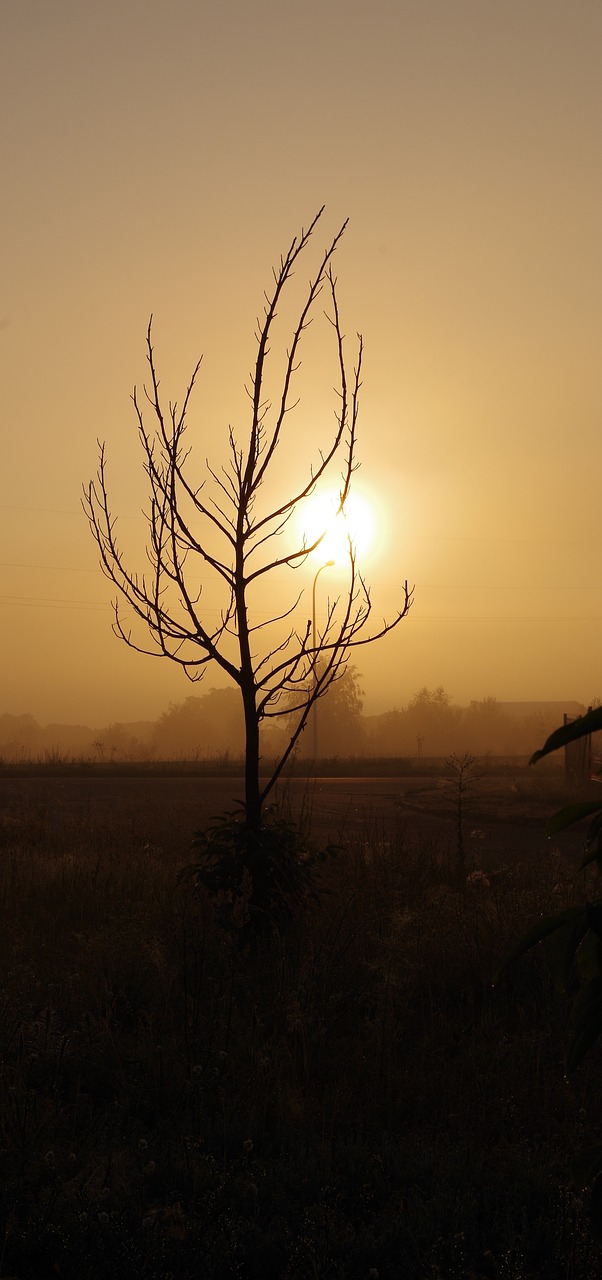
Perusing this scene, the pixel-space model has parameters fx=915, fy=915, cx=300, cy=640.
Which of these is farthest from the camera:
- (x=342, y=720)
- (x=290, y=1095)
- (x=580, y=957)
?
(x=342, y=720)

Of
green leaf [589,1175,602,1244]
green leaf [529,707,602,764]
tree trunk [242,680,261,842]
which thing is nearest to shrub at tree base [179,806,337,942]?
tree trunk [242,680,261,842]

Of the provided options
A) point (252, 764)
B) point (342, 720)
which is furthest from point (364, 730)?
point (252, 764)

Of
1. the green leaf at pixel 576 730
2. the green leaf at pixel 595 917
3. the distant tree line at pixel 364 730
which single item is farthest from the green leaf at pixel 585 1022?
Result: the distant tree line at pixel 364 730

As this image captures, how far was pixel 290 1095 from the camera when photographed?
13.5ft

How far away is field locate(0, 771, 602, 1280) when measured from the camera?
10.4 ft

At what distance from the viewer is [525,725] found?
104 metres

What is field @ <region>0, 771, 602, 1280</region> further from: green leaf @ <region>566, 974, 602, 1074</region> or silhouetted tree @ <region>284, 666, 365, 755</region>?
silhouetted tree @ <region>284, 666, 365, 755</region>

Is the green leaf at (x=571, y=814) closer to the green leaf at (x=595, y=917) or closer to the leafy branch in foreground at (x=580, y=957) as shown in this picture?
the leafy branch in foreground at (x=580, y=957)

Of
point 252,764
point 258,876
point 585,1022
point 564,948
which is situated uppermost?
point 252,764

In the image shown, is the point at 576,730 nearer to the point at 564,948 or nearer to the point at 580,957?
the point at 564,948

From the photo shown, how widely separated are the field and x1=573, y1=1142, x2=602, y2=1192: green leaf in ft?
4.67

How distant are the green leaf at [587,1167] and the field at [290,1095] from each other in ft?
4.67

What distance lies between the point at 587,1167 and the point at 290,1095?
2.58 meters

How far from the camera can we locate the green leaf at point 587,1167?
178 centimetres
